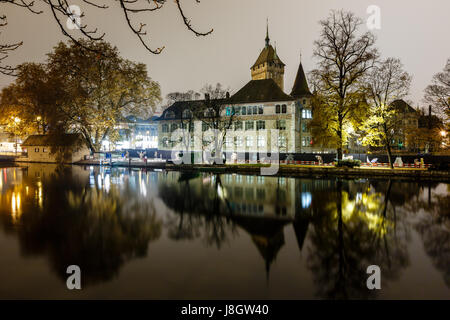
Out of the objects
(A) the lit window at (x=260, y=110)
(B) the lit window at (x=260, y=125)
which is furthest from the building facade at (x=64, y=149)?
(A) the lit window at (x=260, y=110)

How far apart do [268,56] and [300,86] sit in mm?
22916

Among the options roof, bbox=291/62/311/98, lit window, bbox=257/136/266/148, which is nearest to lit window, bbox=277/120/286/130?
lit window, bbox=257/136/266/148

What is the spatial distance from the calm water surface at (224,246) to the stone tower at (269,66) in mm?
69148

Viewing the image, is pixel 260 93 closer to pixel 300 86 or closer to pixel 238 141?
pixel 238 141

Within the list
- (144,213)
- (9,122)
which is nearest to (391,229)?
(144,213)

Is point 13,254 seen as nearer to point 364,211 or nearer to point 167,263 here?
point 167,263

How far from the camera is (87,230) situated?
10.1 m

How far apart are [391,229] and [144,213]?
964cm

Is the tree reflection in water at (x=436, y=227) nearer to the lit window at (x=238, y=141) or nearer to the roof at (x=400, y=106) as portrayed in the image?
the roof at (x=400, y=106)

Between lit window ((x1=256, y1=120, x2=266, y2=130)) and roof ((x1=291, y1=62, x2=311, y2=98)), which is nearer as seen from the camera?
lit window ((x1=256, y1=120, x2=266, y2=130))

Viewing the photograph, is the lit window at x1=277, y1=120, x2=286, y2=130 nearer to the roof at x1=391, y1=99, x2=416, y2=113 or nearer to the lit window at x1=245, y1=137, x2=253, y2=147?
the lit window at x1=245, y1=137, x2=253, y2=147

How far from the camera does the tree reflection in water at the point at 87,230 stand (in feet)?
24.5

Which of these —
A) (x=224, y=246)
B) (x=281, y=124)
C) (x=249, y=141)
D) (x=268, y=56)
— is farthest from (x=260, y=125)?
(x=224, y=246)

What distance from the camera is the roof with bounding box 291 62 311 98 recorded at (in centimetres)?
6116
